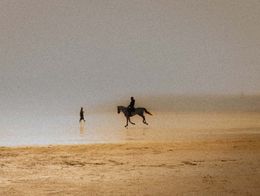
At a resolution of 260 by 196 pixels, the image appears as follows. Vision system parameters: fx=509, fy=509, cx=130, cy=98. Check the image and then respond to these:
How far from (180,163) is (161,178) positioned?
255 centimetres

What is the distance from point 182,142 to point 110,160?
5.91 m

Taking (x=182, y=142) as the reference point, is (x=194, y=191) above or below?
below

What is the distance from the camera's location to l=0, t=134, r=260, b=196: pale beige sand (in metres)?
11.8

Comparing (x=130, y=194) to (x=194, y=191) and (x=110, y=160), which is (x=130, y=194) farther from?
(x=110, y=160)

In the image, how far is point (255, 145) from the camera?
1997cm

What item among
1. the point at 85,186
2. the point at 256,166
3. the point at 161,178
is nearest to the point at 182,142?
the point at 256,166

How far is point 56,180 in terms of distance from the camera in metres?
12.8

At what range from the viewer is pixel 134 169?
1443 centimetres

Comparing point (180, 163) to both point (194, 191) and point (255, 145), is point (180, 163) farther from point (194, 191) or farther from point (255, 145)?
point (255, 145)

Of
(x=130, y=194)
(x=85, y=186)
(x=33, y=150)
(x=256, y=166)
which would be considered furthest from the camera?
(x=33, y=150)

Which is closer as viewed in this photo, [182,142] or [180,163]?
[180,163]

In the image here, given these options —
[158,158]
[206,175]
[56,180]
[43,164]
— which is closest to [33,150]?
[43,164]

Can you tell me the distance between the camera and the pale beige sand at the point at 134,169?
11.8 m

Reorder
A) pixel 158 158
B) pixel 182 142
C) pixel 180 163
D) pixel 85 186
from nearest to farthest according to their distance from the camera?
pixel 85 186
pixel 180 163
pixel 158 158
pixel 182 142
